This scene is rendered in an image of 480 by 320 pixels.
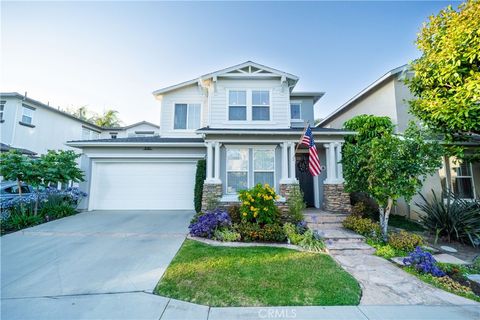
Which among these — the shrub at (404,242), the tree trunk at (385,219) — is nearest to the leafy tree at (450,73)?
the tree trunk at (385,219)

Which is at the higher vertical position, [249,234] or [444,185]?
[444,185]

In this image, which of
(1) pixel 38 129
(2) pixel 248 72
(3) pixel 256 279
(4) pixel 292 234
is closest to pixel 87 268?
(3) pixel 256 279

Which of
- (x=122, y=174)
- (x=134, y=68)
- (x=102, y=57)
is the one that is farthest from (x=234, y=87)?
(x=122, y=174)

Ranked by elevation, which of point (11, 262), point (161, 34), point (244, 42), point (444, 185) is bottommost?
point (11, 262)

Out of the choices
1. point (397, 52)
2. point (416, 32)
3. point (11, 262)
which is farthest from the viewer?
Answer: point (397, 52)

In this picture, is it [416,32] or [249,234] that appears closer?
[249,234]

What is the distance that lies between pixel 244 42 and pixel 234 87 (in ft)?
8.56

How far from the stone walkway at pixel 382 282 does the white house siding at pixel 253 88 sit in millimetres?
5841

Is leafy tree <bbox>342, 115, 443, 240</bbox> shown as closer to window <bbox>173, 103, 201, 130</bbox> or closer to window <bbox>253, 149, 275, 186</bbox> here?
window <bbox>253, 149, 275, 186</bbox>

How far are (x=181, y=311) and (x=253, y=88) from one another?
9.41 m

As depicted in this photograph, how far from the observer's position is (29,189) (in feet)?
30.5

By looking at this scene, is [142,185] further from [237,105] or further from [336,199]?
[336,199]

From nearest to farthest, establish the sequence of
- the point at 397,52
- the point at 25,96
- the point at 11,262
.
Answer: the point at 11,262, the point at 397,52, the point at 25,96

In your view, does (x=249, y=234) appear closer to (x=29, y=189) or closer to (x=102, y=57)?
(x=102, y=57)
